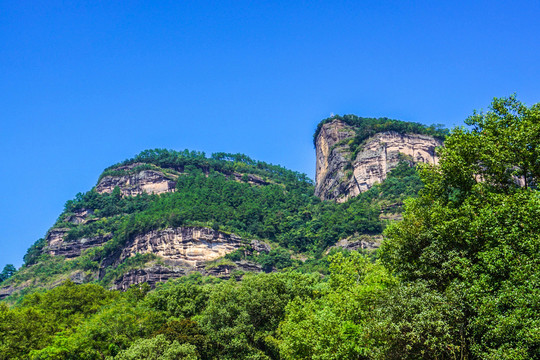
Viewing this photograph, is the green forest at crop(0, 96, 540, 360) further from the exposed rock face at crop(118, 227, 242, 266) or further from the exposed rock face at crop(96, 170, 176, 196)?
the exposed rock face at crop(96, 170, 176, 196)

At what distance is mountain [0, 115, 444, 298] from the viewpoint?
109 meters

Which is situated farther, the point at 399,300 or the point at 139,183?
the point at 139,183

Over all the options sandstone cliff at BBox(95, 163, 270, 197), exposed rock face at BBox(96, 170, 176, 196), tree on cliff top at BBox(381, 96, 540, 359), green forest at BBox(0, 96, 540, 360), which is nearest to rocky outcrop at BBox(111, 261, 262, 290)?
green forest at BBox(0, 96, 540, 360)

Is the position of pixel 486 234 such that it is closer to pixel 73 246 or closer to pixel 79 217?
pixel 73 246

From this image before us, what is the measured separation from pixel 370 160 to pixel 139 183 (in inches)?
2899

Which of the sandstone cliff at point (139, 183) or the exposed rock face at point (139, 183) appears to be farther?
the sandstone cliff at point (139, 183)

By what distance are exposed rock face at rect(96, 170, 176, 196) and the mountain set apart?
35 cm

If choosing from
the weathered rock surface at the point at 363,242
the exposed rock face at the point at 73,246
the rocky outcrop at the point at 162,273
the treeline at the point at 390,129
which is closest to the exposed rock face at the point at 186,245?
the rocky outcrop at the point at 162,273

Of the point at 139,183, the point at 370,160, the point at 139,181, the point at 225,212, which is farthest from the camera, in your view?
the point at 139,181

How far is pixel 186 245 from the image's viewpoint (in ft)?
362

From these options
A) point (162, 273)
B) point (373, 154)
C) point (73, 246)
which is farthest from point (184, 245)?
point (373, 154)

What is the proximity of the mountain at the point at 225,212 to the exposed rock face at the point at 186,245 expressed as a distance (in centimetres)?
24

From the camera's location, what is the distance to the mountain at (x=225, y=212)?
109125mm

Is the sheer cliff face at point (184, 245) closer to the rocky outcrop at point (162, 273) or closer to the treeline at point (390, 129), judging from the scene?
the rocky outcrop at point (162, 273)
